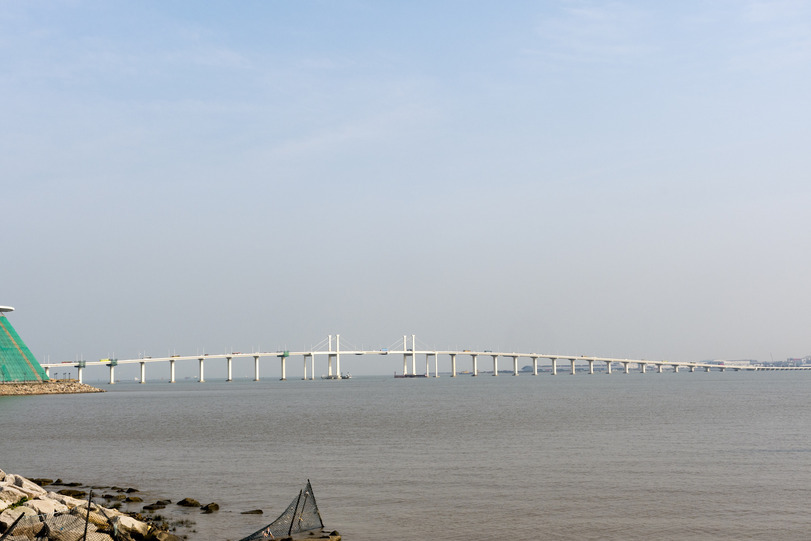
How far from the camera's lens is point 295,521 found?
15469mm

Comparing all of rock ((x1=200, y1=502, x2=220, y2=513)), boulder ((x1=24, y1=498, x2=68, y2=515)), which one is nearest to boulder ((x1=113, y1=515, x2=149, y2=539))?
boulder ((x1=24, y1=498, x2=68, y2=515))

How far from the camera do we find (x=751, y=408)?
174ft

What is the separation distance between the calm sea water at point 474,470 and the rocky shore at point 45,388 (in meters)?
46.2

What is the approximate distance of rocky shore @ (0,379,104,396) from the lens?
86562mm

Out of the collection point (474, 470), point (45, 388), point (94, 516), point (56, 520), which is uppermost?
point (56, 520)

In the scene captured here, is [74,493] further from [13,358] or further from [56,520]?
[13,358]

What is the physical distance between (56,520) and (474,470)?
13235 millimetres

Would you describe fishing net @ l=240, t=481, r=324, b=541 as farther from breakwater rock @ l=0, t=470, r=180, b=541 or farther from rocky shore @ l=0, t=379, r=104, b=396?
rocky shore @ l=0, t=379, r=104, b=396

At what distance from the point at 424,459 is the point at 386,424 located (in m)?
16.9

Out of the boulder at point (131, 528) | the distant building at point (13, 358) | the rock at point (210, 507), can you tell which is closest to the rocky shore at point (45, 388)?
the distant building at point (13, 358)

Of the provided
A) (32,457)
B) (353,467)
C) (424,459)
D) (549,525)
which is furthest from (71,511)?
(32,457)

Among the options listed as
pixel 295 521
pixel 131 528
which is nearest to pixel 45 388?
pixel 131 528

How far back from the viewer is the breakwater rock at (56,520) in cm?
1277

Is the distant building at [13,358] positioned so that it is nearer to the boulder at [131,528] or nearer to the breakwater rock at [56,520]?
the breakwater rock at [56,520]
